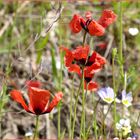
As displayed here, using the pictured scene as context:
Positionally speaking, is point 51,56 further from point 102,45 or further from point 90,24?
point 90,24

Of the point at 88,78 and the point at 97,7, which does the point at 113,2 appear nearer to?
the point at 97,7

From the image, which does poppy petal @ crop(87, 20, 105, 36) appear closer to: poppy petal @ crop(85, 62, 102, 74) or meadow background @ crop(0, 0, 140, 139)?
poppy petal @ crop(85, 62, 102, 74)

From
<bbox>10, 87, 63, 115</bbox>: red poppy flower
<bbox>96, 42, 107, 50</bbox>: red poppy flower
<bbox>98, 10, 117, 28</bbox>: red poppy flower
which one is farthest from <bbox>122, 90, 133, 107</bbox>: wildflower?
<bbox>96, 42, 107, 50</bbox>: red poppy flower

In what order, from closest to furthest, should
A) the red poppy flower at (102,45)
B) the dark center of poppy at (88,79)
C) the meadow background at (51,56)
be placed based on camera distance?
the dark center of poppy at (88,79)
the meadow background at (51,56)
the red poppy flower at (102,45)

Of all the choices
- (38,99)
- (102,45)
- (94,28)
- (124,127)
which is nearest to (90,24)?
(94,28)

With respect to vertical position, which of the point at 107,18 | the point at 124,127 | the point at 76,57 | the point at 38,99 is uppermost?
the point at 107,18

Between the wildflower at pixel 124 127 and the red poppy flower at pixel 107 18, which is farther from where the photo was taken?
the wildflower at pixel 124 127

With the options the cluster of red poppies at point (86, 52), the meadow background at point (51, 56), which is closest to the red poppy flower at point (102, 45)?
the meadow background at point (51, 56)

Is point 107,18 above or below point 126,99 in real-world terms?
above

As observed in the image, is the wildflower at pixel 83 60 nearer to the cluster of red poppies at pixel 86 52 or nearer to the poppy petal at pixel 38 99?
the cluster of red poppies at pixel 86 52
